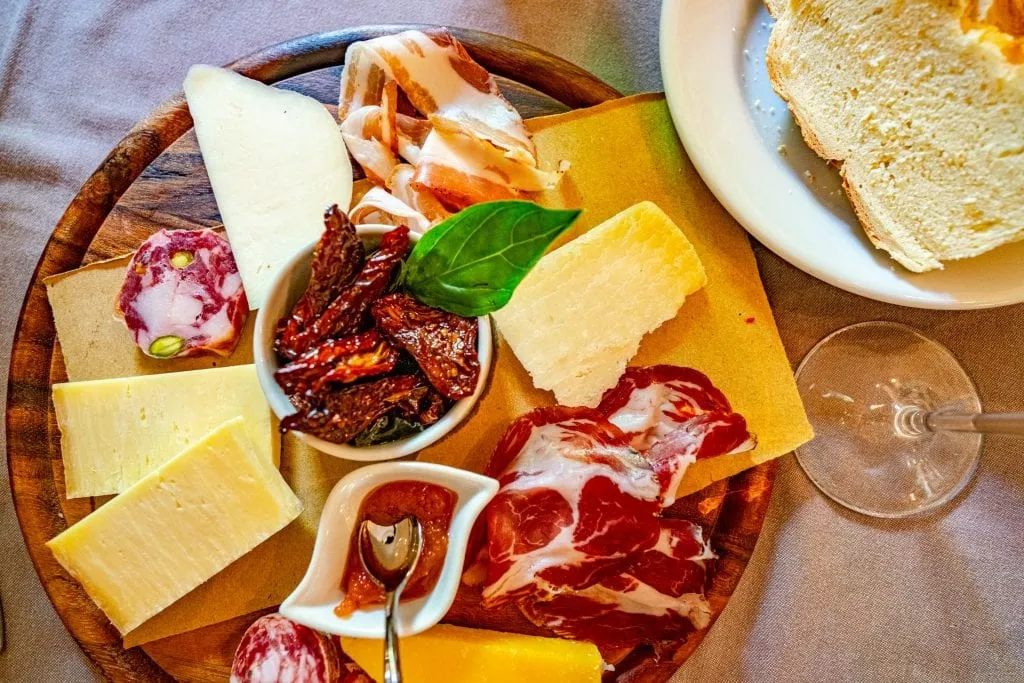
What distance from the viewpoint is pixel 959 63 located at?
1240 millimetres

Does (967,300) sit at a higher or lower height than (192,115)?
lower

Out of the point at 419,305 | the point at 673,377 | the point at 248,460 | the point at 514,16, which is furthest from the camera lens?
the point at 514,16

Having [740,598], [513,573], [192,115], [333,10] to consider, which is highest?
[333,10]

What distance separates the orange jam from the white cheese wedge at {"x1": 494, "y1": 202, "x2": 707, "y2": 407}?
0.30 m

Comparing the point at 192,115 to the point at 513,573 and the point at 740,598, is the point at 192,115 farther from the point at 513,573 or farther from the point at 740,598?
the point at 740,598

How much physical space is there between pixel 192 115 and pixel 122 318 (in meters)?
0.42

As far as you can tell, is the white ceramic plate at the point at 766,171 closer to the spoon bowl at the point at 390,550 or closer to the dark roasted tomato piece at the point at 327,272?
the dark roasted tomato piece at the point at 327,272

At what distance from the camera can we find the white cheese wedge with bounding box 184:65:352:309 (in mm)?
1385

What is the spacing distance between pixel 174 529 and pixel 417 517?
44 cm

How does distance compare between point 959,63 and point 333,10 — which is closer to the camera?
point 959,63

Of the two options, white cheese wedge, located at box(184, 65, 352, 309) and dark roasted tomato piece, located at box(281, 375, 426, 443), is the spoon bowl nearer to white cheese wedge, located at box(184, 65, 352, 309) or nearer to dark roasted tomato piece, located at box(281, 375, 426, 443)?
dark roasted tomato piece, located at box(281, 375, 426, 443)

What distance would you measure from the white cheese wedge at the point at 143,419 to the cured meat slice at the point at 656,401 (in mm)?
647

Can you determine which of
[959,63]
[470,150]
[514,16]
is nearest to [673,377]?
[470,150]

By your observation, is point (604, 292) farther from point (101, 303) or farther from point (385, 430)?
point (101, 303)
